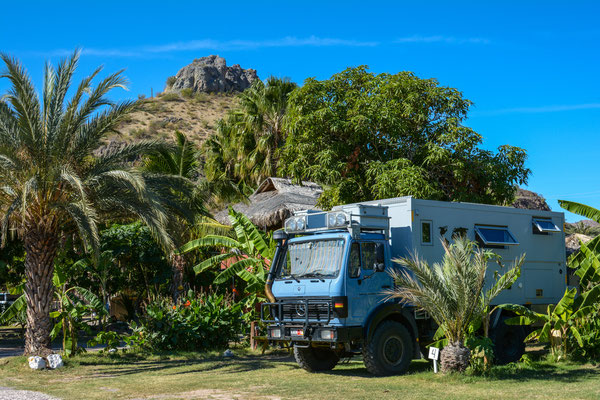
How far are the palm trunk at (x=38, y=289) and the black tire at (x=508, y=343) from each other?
9.98 metres

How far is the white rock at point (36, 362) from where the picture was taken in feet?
45.5

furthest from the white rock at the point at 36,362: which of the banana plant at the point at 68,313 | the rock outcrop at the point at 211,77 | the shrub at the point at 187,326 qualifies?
the rock outcrop at the point at 211,77

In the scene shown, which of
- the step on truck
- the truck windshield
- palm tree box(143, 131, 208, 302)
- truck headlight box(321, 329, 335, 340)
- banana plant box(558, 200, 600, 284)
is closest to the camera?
truck headlight box(321, 329, 335, 340)

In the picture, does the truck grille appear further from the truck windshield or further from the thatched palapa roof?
the thatched palapa roof

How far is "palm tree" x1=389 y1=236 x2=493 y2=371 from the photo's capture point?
11.4 metres

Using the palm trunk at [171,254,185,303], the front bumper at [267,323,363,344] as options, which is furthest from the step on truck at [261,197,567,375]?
the palm trunk at [171,254,185,303]

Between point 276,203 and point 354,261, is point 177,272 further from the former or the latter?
point 354,261

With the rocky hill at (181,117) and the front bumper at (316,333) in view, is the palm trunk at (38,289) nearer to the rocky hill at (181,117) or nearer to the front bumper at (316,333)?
the front bumper at (316,333)

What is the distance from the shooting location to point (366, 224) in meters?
12.4

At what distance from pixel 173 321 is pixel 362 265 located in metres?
6.80

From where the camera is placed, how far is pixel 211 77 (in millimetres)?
83625

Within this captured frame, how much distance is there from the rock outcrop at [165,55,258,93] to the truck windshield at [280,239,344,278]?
2770 inches

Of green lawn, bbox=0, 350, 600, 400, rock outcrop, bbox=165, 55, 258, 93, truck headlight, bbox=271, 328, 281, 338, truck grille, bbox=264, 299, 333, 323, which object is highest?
rock outcrop, bbox=165, 55, 258, 93

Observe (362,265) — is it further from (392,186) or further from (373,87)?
(373,87)
